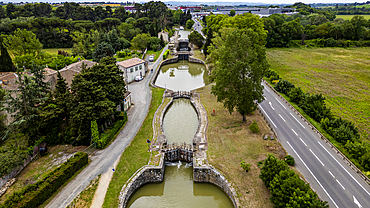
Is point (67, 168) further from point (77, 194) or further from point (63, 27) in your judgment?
point (63, 27)

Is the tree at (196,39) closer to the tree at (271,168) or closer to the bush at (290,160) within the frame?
the bush at (290,160)

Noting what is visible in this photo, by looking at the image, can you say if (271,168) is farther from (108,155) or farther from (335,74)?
(335,74)

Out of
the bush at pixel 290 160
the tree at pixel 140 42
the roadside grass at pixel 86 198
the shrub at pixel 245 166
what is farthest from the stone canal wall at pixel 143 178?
the tree at pixel 140 42

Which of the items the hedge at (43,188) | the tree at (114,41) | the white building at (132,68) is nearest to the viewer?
the hedge at (43,188)

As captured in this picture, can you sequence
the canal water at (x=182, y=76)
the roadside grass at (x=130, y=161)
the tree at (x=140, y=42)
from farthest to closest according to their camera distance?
the tree at (x=140, y=42) → the canal water at (x=182, y=76) → the roadside grass at (x=130, y=161)

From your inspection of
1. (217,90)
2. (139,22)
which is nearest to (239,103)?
(217,90)

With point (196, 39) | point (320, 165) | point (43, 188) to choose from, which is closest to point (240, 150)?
point (320, 165)
